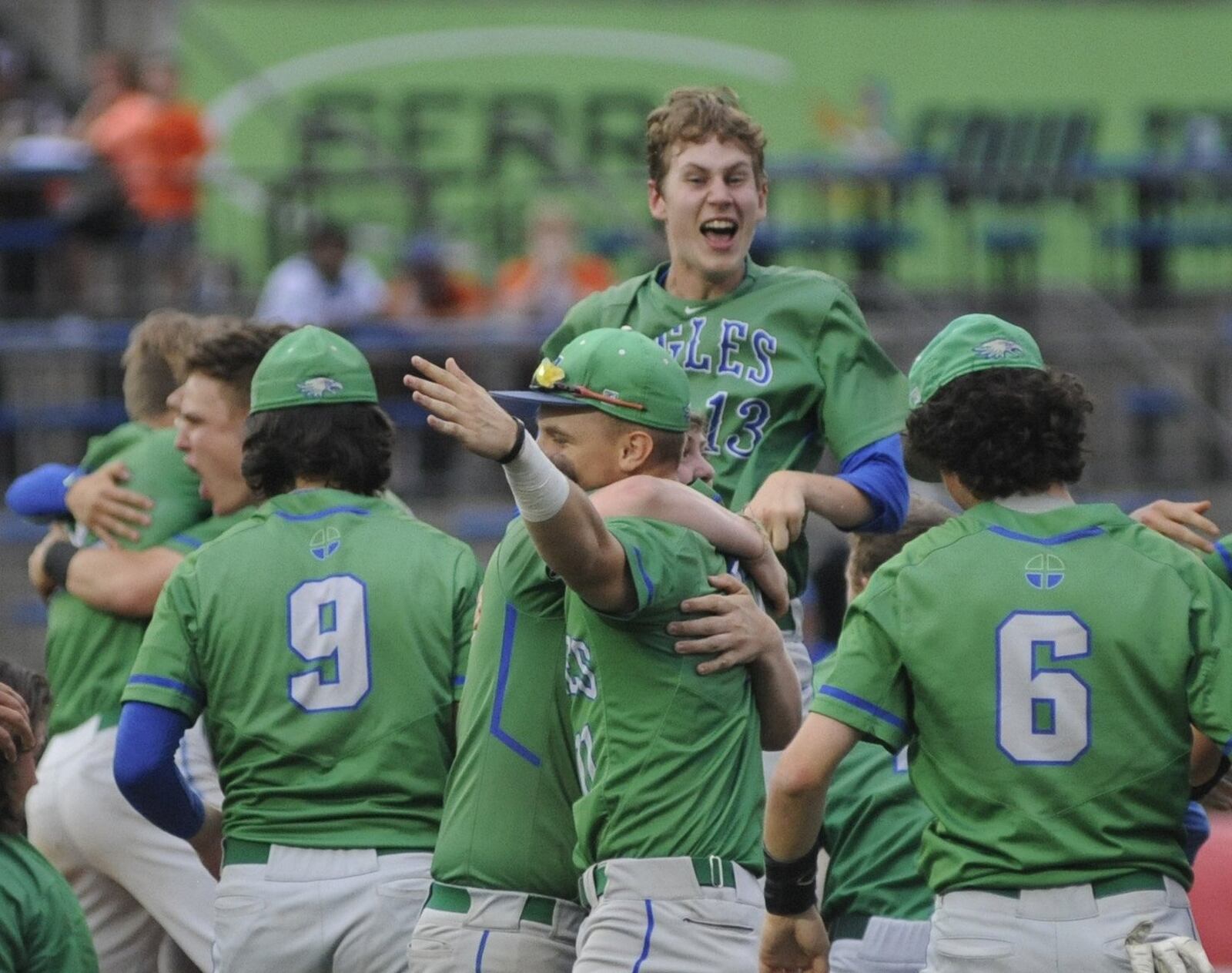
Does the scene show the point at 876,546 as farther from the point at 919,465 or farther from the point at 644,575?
the point at 644,575

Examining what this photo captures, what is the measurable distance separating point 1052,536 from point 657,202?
2002mm

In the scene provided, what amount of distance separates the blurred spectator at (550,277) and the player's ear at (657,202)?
25.0 feet

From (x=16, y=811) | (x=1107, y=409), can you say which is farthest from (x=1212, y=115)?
(x=16, y=811)

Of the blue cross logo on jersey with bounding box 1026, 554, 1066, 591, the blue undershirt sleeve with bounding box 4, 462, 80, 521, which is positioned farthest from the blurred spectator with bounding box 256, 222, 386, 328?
the blue cross logo on jersey with bounding box 1026, 554, 1066, 591

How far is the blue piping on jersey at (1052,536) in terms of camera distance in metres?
4.26

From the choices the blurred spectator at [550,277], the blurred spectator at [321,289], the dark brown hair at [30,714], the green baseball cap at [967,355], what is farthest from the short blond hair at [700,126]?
the blurred spectator at [550,277]

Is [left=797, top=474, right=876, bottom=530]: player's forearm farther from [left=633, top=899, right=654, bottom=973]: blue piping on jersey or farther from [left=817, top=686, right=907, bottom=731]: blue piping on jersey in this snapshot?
[left=633, top=899, right=654, bottom=973]: blue piping on jersey

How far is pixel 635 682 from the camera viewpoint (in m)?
4.38

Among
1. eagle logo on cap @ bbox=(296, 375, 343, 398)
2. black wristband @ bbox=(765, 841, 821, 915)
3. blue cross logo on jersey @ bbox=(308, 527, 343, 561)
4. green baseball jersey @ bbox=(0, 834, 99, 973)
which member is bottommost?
green baseball jersey @ bbox=(0, 834, 99, 973)

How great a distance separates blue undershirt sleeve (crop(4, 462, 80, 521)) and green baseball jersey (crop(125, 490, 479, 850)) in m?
1.63

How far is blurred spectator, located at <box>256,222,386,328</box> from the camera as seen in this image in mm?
13352

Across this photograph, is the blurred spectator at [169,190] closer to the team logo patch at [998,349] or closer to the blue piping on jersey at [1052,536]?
the team logo patch at [998,349]

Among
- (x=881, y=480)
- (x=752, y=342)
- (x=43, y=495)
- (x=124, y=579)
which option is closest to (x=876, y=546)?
(x=881, y=480)

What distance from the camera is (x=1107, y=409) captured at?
14641mm
